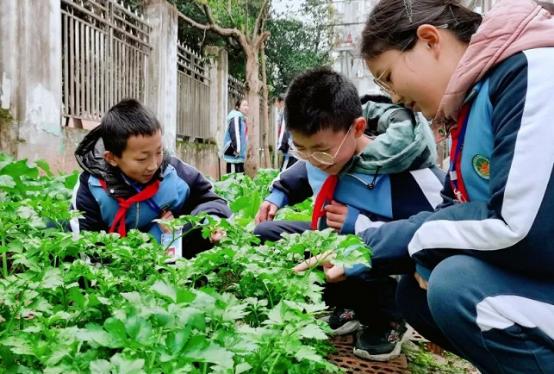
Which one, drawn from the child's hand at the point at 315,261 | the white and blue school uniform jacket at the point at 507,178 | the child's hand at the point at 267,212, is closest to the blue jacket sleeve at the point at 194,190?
the child's hand at the point at 267,212

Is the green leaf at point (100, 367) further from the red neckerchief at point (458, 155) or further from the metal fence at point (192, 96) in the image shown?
the metal fence at point (192, 96)

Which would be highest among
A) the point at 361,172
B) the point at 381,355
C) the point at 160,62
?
the point at 160,62

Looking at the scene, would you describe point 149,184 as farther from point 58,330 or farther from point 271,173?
point 271,173

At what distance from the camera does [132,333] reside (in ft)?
3.39

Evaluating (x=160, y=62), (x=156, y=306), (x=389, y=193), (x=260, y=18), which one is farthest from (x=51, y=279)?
(x=260, y=18)

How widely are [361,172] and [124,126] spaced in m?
1.15

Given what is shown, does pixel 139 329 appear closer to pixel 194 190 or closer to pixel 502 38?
pixel 502 38

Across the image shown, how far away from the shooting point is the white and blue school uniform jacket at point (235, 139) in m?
10.1

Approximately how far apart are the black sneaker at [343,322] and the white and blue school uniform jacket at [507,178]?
39.4 inches

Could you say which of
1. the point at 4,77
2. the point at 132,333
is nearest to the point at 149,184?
the point at 132,333

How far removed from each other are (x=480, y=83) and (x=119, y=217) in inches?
69.4

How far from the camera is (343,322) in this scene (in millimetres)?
2520

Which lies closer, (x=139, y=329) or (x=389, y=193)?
(x=139, y=329)

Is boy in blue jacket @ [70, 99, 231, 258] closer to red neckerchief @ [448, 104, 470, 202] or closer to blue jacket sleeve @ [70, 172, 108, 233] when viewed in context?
blue jacket sleeve @ [70, 172, 108, 233]
